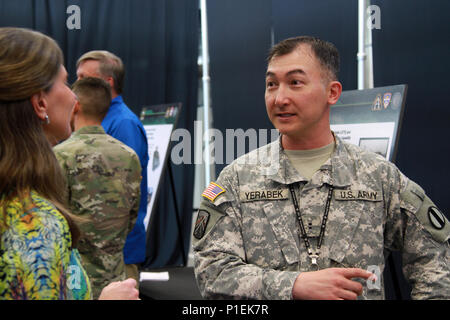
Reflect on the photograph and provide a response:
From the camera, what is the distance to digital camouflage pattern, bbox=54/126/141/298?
7.00ft

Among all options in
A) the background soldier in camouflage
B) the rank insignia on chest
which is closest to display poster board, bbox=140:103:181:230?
the background soldier in camouflage

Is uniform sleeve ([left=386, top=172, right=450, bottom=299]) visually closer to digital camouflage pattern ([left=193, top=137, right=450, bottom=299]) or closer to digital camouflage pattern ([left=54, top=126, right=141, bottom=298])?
digital camouflage pattern ([left=193, top=137, right=450, bottom=299])

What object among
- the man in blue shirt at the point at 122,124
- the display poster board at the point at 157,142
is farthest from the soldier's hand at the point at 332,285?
the display poster board at the point at 157,142

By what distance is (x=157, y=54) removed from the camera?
5.30 metres

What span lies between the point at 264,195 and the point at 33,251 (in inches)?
35.3

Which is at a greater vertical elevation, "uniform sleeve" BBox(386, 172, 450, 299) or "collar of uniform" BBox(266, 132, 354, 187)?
"collar of uniform" BBox(266, 132, 354, 187)

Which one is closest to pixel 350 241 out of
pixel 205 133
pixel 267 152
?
pixel 267 152

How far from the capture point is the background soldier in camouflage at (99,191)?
2.13 metres

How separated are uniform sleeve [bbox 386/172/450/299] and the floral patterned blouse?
3.66 feet

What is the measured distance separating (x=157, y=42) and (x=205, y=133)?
117 cm

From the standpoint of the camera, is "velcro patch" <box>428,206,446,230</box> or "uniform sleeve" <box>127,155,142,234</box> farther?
"uniform sleeve" <box>127,155,142,234</box>

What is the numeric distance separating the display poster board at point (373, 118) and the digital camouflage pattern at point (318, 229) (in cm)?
86

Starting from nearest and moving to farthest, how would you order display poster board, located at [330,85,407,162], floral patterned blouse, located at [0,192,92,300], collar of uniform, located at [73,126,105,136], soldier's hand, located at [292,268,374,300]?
floral patterned blouse, located at [0,192,92,300]
soldier's hand, located at [292,268,374,300]
collar of uniform, located at [73,126,105,136]
display poster board, located at [330,85,407,162]

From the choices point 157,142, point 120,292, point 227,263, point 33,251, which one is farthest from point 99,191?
point 157,142
